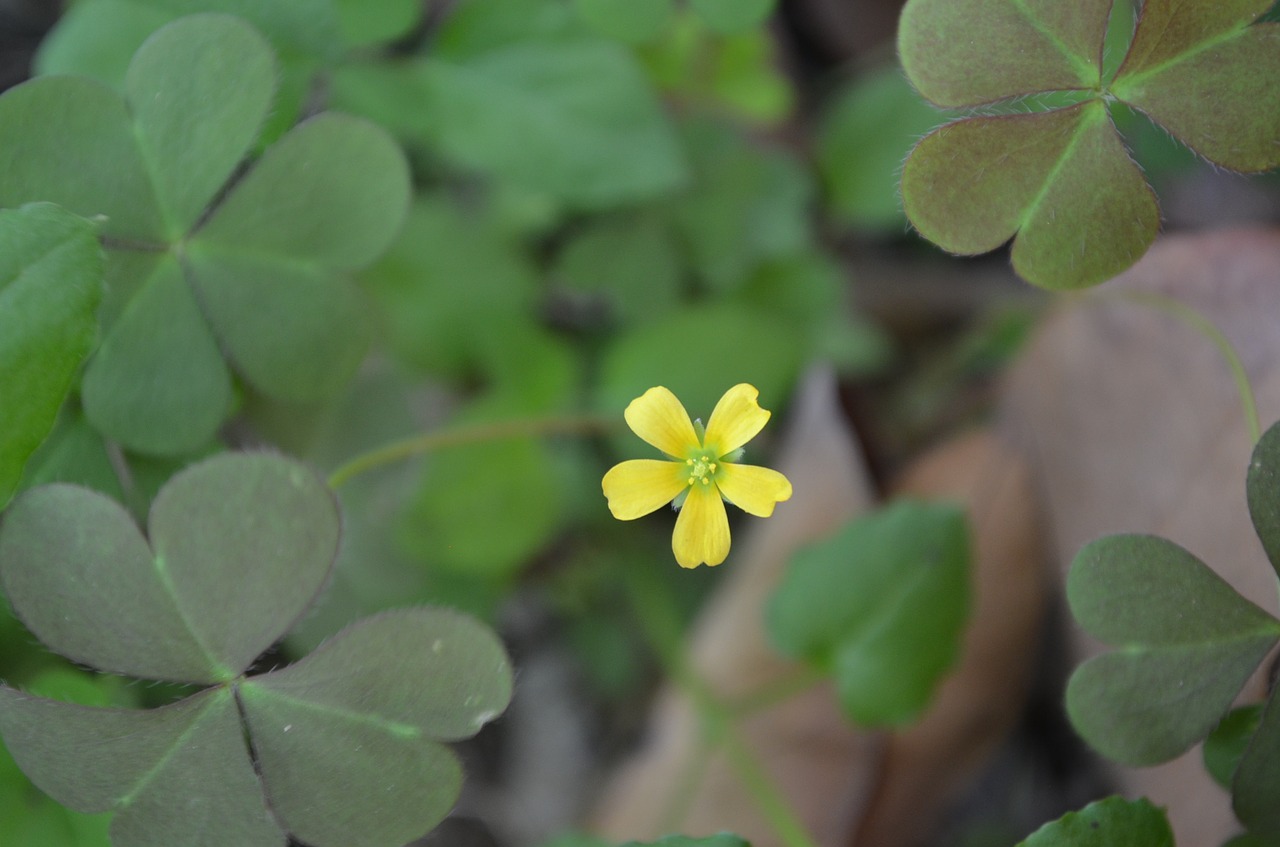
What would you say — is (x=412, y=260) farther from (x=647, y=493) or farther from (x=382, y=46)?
(x=647, y=493)

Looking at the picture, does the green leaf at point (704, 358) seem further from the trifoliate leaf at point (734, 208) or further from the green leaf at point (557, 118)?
the green leaf at point (557, 118)

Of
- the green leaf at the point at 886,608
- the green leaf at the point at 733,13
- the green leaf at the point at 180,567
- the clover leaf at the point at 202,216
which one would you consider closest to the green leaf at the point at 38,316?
the green leaf at the point at 180,567

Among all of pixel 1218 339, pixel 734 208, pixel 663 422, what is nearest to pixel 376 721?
pixel 663 422

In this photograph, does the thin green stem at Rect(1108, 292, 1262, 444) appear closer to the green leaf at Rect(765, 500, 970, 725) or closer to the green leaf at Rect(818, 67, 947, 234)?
the green leaf at Rect(765, 500, 970, 725)

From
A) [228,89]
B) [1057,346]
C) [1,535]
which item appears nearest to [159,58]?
[228,89]

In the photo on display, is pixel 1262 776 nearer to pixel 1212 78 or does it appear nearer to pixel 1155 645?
pixel 1155 645
